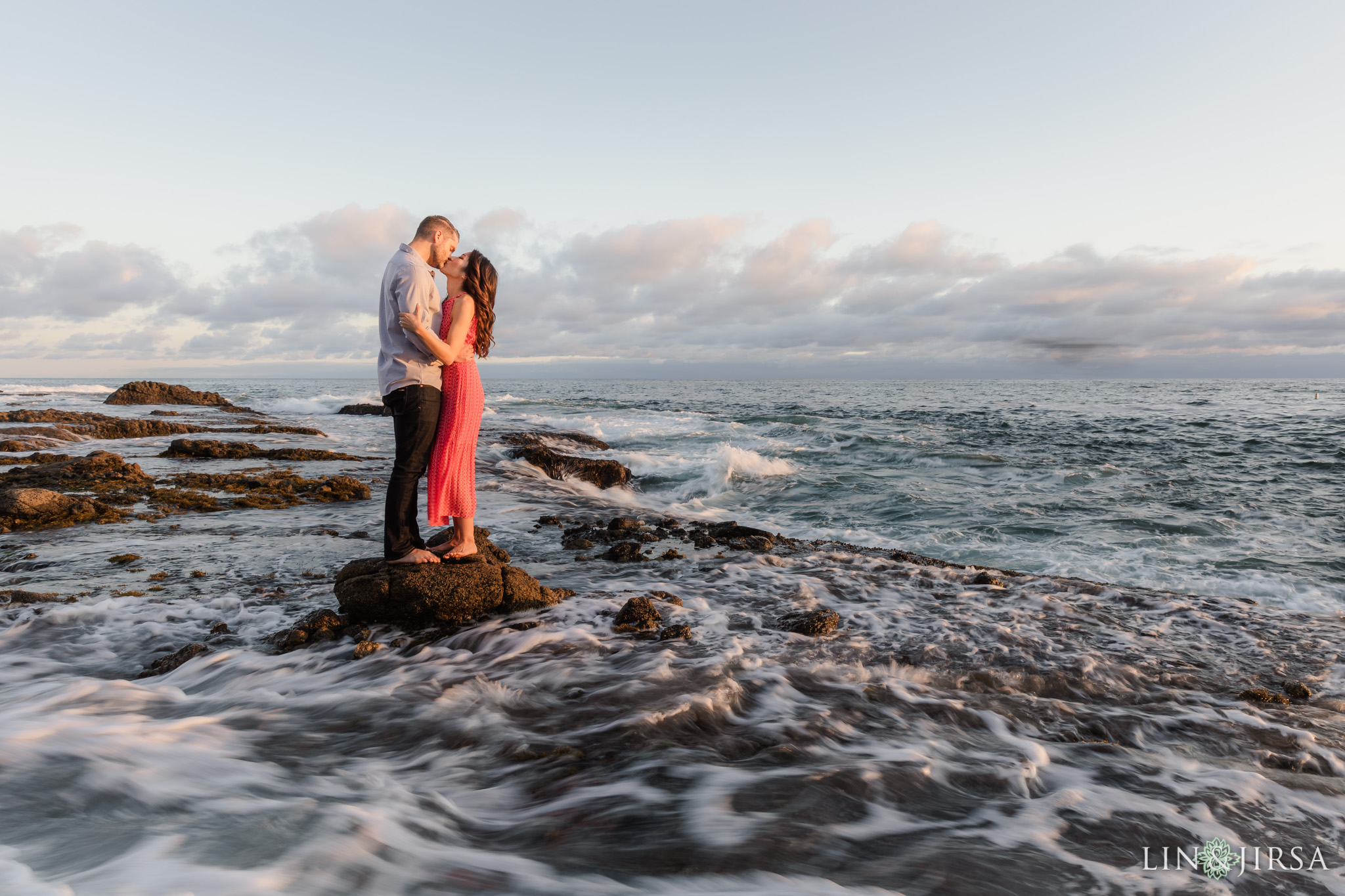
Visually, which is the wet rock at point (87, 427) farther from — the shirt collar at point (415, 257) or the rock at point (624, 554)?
the shirt collar at point (415, 257)

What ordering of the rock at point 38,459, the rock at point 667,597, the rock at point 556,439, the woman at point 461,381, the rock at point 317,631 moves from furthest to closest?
the rock at point 556,439 < the rock at point 38,459 < the rock at point 667,597 < the woman at point 461,381 < the rock at point 317,631

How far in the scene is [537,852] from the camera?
2137 millimetres

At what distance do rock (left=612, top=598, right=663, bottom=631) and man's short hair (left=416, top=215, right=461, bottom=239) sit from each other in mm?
2889

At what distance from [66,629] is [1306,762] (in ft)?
22.9

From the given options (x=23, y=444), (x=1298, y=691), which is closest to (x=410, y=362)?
(x=1298, y=691)

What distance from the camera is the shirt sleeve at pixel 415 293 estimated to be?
13.0 ft

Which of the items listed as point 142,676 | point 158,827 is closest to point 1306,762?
point 158,827

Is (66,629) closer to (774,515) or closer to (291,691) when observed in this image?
(291,691)

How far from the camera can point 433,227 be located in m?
4.18

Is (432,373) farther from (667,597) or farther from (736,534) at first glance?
(736,534)

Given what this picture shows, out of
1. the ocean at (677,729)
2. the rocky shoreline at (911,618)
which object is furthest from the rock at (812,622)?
the ocean at (677,729)

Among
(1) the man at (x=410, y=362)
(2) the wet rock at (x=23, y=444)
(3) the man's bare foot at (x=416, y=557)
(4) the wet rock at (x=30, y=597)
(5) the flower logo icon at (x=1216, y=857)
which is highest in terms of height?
(1) the man at (x=410, y=362)

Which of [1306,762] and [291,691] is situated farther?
[291,691]

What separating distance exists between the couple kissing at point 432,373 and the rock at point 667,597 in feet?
4.98
